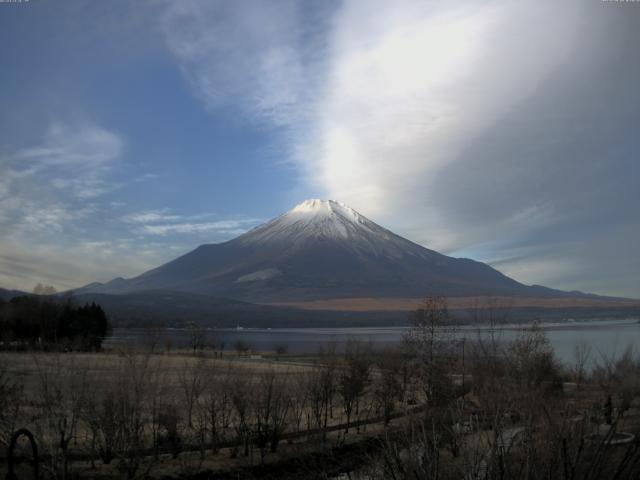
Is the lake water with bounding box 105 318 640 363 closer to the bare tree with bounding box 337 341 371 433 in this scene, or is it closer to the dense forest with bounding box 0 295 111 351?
the dense forest with bounding box 0 295 111 351

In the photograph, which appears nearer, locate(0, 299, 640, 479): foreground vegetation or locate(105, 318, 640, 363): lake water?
locate(0, 299, 640, 479): foreground vegetation

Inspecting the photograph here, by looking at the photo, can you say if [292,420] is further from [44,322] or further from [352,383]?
[44,322]

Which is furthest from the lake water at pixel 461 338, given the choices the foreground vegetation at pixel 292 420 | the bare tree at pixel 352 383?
the foreground vegetation at pixel 292 420

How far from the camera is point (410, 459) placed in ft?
20.7

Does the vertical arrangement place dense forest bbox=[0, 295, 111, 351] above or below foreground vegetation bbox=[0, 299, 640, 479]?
above

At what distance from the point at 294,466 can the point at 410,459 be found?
1519 cm

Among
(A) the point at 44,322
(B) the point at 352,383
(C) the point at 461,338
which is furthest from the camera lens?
(A) the point at 44,322

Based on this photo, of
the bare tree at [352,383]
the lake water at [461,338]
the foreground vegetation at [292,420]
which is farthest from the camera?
the lake water at [461,338]

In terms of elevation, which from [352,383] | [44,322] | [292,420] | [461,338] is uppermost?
[44,322]

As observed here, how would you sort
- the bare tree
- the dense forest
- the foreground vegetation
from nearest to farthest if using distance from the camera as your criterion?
the foreground vegetation < the bare tree < the dense forest

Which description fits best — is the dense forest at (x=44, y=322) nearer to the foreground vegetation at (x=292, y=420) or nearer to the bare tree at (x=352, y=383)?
the foreground vegetation at (x=292, y=420)

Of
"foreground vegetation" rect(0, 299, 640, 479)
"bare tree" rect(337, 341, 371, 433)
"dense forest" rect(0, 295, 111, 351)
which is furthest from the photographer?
"dense forest" rect(0, 295, 111, 351)

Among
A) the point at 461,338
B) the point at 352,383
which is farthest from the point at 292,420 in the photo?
the point at 461,338

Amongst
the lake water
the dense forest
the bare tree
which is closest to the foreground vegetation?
the bare tree
